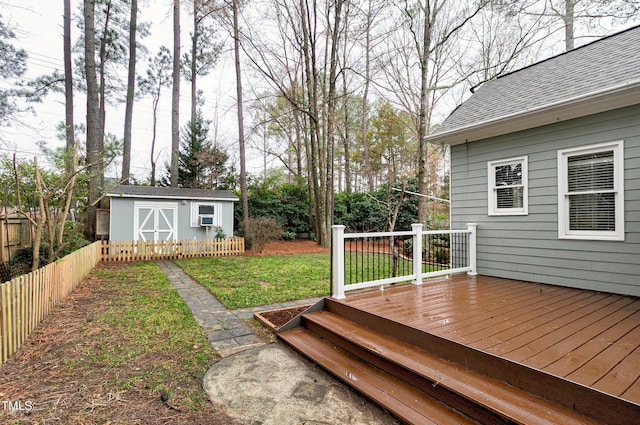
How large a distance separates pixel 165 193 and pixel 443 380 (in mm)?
11198

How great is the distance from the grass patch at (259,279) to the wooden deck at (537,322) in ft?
5.68

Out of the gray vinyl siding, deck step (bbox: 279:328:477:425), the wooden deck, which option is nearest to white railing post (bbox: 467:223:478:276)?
the gray vinyl siding

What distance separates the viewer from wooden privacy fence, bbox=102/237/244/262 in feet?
30.5

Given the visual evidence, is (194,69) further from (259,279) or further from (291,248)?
(259,279)

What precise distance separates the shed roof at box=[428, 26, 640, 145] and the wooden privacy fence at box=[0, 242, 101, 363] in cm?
639

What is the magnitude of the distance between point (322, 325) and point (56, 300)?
4.09 metres

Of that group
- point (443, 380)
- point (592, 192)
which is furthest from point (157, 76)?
point (443, 380)

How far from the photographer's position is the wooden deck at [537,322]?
2025 millimetres

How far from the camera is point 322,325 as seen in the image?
342 cm

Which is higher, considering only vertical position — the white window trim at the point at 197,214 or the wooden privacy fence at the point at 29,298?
the white window trim at the point at 197,214

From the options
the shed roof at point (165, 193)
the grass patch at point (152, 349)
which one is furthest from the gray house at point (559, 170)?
the shed roof at point (165, 193)

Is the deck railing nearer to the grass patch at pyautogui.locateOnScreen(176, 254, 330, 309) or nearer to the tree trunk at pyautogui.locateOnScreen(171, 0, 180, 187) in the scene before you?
the grass patch at pyautogui.locateOnScreen(176, 254, 330, 309)

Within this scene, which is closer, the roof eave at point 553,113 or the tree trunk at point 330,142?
the roof eave at point 553,113

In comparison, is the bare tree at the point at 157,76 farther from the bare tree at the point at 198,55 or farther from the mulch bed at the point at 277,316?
the mulch bed at the point at 277,316
